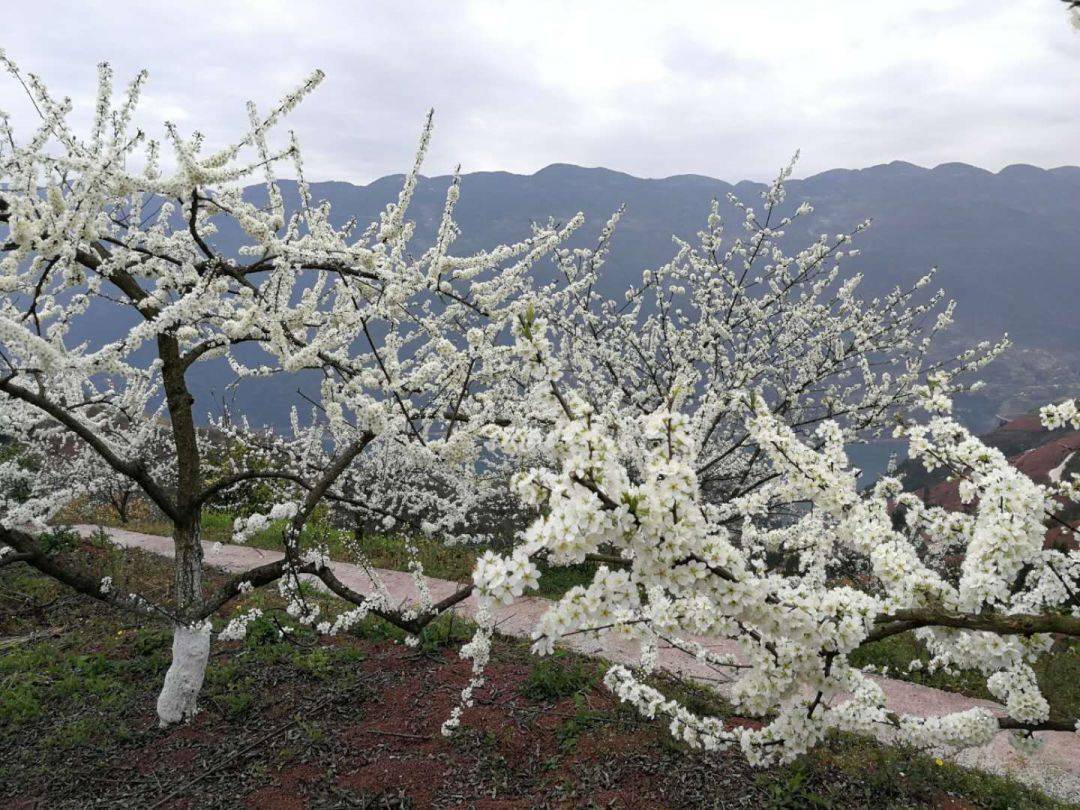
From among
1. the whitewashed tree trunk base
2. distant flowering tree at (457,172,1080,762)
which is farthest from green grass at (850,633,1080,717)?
the whitewashed tree trunk base

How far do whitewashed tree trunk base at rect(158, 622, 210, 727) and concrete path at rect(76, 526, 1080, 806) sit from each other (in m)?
1.39

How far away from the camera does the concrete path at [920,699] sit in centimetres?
462

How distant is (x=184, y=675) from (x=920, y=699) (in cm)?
670

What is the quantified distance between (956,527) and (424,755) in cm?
411

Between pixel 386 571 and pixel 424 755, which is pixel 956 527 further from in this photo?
pixel 386 571

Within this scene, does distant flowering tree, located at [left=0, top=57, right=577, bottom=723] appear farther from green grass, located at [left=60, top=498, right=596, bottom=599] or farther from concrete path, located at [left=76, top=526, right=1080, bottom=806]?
green grass, located at [left=60, top=498, right=596, bottom=599]

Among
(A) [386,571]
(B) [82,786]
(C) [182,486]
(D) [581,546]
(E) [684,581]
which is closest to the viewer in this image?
(D) [581,546]

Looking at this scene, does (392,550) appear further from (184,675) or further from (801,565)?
(801,565)

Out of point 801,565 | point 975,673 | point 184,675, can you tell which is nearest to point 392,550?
point 184,675

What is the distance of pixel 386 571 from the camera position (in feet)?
36.0

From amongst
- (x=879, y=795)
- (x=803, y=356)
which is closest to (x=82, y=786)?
(x=879, y=795)

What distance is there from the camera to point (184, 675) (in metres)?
5.51

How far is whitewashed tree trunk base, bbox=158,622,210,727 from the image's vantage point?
17.7ft

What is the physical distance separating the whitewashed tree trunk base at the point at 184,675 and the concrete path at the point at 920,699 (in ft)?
4.57
